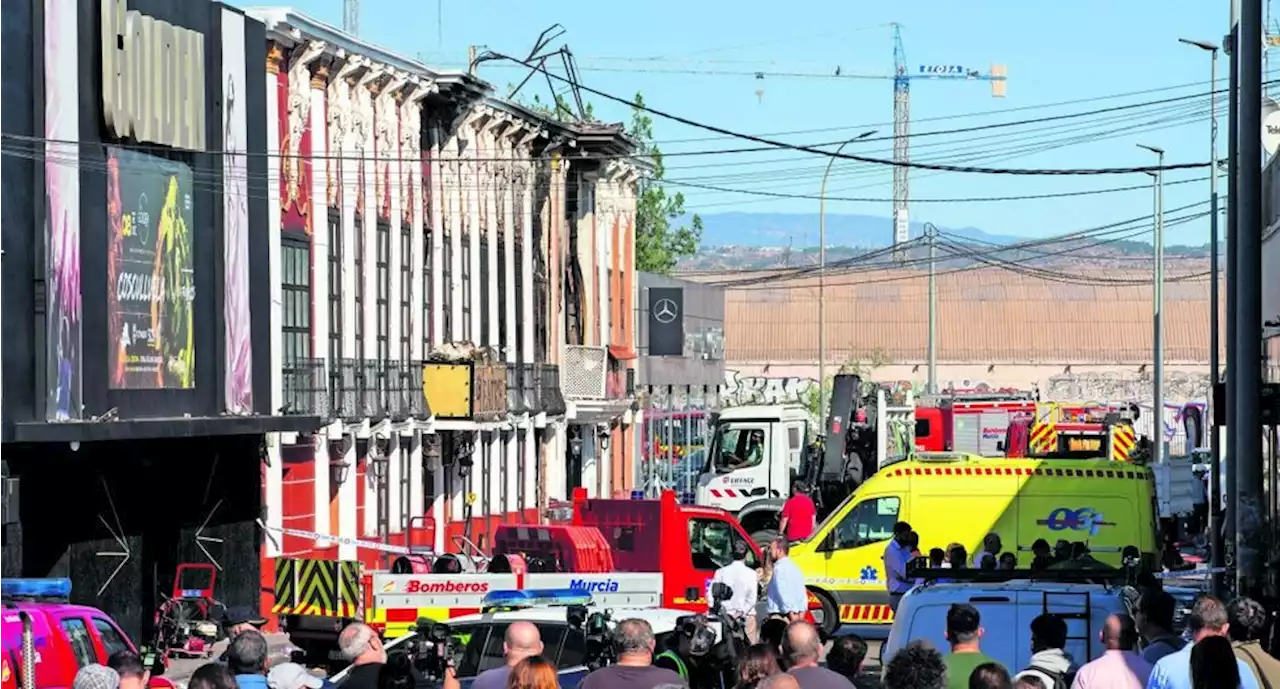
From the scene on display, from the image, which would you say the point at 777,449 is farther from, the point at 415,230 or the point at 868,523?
the point at 868,523

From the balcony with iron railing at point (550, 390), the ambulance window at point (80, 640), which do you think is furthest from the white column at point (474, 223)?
the ambulance window at point (80, 640)

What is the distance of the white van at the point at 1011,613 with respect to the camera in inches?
596

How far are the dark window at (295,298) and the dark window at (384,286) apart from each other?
152 inches

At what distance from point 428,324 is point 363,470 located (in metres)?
4.42

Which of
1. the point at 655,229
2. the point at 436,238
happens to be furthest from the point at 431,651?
the point at 655,229

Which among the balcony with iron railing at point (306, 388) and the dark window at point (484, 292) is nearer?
the balcony with iron railing at point (306, 388)

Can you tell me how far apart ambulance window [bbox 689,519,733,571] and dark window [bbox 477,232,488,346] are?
57.1ft

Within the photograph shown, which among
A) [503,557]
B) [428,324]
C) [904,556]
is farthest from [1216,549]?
[428,324]

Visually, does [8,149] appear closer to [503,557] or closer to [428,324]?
[503,557]

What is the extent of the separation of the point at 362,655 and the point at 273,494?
23.3m

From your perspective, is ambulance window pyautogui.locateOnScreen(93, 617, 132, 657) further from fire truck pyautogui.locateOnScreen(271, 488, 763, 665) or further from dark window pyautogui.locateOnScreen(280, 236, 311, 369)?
dark window pyautogui.locateOnScreen(280, 236, 311, 369)

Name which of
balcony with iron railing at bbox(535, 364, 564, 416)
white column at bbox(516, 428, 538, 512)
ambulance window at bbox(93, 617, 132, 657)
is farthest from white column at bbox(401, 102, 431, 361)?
ambulance window at bbox(93, 617, 132, 657)

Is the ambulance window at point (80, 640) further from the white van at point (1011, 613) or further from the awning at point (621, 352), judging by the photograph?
the awning at point (621, 352)

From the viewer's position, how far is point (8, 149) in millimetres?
26172
